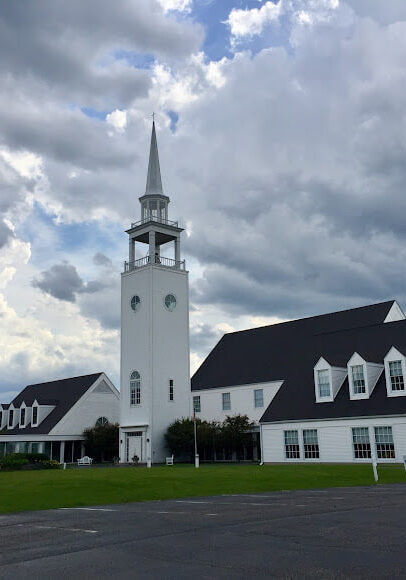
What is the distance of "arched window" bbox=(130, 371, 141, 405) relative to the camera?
57.9 meters

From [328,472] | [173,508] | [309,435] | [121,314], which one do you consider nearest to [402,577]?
[173,508]

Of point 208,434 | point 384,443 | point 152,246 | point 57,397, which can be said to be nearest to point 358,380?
point 384,443

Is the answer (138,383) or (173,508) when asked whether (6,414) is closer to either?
(138,383)

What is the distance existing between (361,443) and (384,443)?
1.69 m

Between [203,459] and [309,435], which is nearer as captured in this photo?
[309,435]

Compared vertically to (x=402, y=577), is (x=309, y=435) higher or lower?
higher

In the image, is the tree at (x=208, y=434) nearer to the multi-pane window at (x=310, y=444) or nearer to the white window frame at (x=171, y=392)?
the white window frame at (x=171, y=392)

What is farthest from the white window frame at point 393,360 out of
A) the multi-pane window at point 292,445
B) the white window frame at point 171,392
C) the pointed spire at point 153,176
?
the pointed spire at point 153,176

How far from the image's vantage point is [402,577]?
25.7ft

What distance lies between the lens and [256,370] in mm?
59938

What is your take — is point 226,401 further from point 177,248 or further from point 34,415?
point 34,415

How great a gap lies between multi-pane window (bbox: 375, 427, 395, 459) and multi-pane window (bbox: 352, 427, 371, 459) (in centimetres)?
68

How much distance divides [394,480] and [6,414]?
5988 centimetres

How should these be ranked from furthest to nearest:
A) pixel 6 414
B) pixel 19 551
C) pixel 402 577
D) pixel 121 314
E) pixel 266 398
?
pixel 6 414 → pixel 121 314 → pixel 266 398 → pixel 19 551 → pixel 402 577
